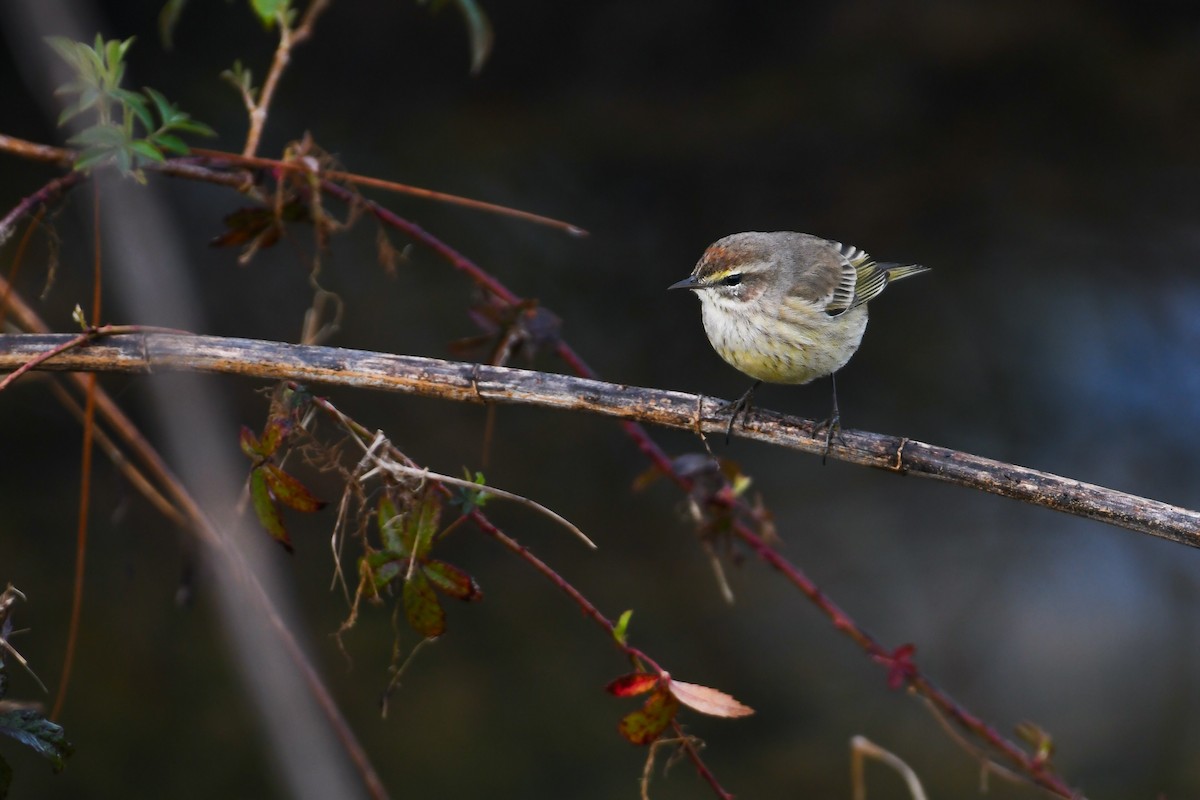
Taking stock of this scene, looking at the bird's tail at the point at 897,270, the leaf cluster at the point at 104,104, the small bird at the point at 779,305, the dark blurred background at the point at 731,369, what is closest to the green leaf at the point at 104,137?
the leaf cluster at the point at 104,104

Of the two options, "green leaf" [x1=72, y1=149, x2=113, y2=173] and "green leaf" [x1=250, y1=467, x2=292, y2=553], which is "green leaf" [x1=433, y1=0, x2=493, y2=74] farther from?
"green leaf" [x1=250, y1=467, x2=292, y2=553]

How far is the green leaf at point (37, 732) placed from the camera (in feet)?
5.89

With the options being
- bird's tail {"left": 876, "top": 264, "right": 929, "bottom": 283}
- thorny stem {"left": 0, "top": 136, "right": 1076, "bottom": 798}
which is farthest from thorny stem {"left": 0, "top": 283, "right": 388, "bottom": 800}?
bird's tail {"left": 876, "top": 264, "right": 929, "bottom": 283}

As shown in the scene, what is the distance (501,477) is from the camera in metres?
4.81

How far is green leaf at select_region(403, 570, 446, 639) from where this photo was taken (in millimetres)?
1982

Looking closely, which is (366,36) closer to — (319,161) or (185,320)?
(319,161)

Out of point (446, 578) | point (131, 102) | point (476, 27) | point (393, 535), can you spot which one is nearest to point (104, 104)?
point (131, 102)

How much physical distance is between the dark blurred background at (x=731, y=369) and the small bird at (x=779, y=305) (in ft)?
4.24

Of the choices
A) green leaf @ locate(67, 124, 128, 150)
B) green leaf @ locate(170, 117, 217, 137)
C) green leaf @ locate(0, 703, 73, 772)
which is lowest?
green leaf @ locate(0, 703, 73, 772)

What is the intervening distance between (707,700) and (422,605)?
546 mm

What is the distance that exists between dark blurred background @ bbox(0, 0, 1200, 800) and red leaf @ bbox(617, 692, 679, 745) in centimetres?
259

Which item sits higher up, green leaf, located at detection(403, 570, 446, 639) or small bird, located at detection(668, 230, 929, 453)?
small bird, located at detection(668, 230, 929, 453)

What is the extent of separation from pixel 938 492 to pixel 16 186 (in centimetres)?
426

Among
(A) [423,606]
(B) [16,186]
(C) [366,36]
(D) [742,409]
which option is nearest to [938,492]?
(D) [742,409]
